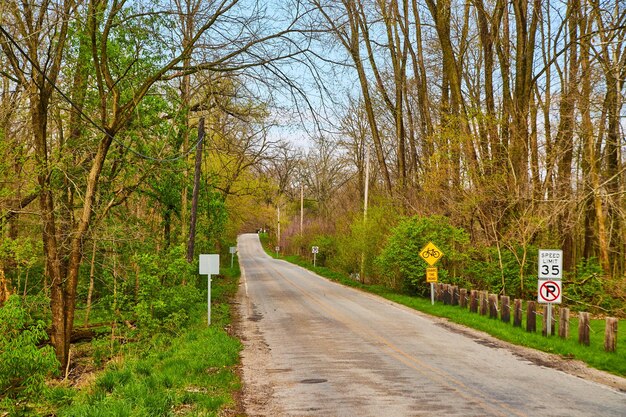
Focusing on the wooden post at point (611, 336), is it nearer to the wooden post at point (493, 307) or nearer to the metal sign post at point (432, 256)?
the wooden post at point (493, 307)

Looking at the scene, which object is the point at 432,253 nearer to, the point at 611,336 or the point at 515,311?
the point at 515,311

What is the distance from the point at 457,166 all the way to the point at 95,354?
622 inches

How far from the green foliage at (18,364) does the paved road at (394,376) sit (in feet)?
12.7

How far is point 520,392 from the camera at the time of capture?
9000mm

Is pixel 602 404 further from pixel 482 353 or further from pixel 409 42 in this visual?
pixel 409 42

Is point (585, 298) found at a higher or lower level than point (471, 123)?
lower

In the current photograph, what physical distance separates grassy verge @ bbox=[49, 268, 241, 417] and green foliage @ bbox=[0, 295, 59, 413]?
0.46 metres

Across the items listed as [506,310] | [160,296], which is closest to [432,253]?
[506,310]

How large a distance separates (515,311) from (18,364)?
12623 mm

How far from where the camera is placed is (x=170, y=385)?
31.6ft

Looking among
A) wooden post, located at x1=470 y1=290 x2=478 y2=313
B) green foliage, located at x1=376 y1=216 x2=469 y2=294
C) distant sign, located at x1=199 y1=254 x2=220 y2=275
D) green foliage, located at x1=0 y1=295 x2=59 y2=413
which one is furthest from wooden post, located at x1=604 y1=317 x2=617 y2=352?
green foliage, located at x1=0 y1=295 x2=59 y2=413

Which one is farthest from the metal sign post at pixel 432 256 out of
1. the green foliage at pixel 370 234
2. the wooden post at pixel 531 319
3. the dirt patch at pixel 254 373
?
the dirt patch at pixel 254 373

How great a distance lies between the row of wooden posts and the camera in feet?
43.1

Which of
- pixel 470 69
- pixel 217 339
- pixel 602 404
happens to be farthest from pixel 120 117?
pixel 470 69
